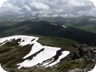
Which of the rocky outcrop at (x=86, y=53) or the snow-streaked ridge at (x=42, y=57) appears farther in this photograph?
the snow-streaked ridge at (x=42, y=57)

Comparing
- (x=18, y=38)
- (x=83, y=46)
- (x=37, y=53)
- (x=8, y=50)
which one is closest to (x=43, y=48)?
(x=37, y=53)

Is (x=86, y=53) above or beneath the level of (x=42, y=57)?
above

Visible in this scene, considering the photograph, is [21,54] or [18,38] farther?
[18,38]

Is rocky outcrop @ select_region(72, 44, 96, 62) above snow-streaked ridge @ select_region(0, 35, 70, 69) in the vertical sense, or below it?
above

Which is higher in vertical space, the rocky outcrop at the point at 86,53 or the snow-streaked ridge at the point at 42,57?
the rocky outcrop at the point at 86,53

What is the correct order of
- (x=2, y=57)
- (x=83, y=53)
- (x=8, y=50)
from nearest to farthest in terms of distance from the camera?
(x=83, y=53)
(x=2, y=57)
(x=8, y=50)

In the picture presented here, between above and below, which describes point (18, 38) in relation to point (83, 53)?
below

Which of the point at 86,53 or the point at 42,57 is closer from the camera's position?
the point at 86,53

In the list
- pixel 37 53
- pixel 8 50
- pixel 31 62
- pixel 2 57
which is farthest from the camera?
pixel 8 50

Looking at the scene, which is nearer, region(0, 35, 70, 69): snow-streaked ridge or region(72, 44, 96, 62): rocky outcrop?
region(72, 44, 96, 62): rocky outcrop

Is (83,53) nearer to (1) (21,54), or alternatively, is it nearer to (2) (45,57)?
(2) (45,57)
